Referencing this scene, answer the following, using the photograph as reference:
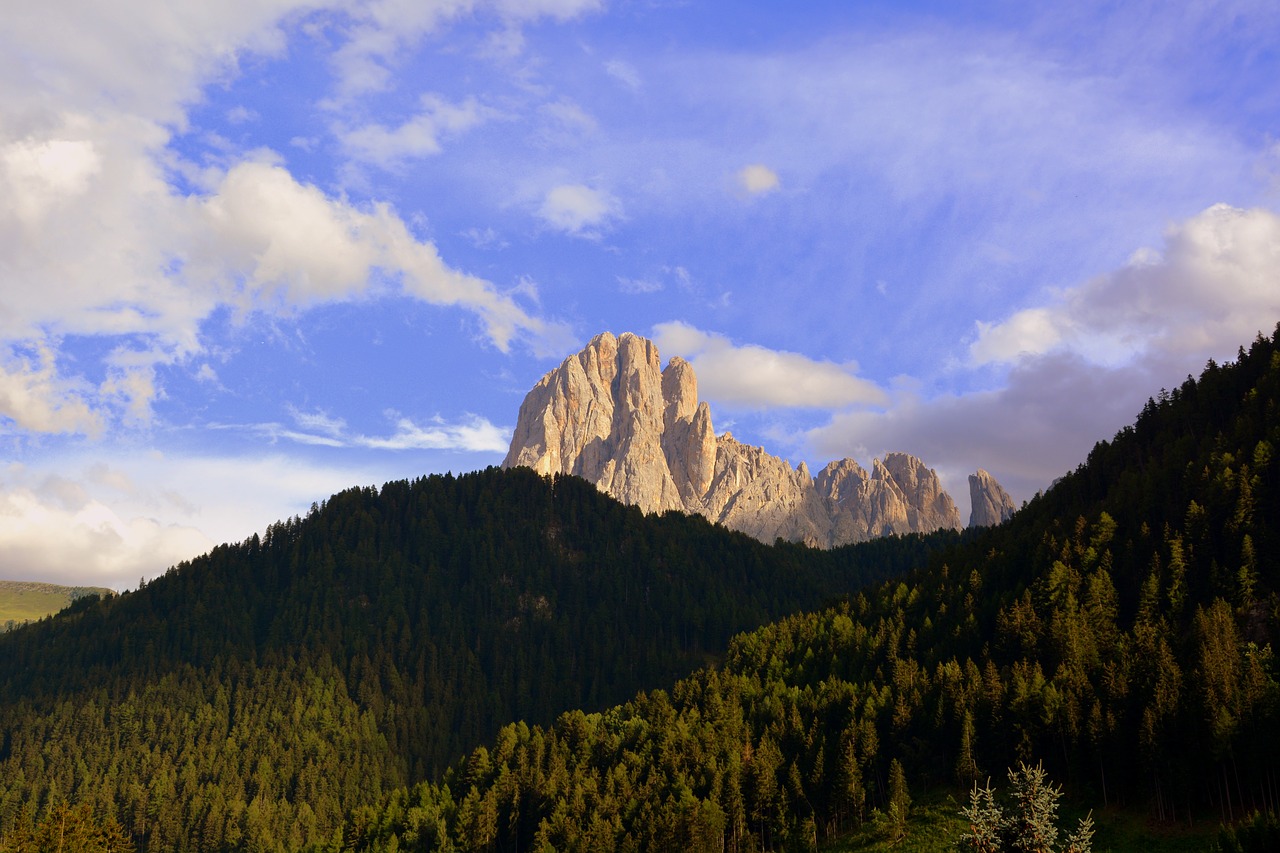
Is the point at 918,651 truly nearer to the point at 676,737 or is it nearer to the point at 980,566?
the point at 980,566

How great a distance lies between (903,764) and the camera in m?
146

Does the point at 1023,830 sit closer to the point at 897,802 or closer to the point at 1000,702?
the point at 897,802

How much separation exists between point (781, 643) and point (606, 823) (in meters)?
59.4

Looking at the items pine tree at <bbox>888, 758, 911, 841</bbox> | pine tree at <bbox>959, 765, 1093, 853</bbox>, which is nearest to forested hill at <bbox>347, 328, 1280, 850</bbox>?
pine tree at <bbox>888, 758, 911, 841</bbox>

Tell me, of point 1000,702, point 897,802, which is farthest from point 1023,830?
point 1000,702

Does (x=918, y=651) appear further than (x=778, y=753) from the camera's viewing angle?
Yes

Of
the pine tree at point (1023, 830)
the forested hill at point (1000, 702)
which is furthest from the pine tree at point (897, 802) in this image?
the pine tree at point (1023, 830)

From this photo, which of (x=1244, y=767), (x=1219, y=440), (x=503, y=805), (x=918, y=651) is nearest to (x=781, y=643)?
(x=918, y=651)

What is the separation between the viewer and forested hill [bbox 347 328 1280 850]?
125 m

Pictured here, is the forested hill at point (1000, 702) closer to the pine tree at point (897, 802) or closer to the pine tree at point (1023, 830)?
the pine tree at point (897, 802)

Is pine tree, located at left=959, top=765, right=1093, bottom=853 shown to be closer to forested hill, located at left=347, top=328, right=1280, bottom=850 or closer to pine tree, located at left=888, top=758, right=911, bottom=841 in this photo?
forested hill, located at left=347, top=328, right=1280, bottom=850

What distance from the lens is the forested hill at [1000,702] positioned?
12538 cm

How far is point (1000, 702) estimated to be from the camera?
142750 mm

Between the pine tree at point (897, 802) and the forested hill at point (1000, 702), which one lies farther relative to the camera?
the pine tree at point (897, 802)
